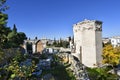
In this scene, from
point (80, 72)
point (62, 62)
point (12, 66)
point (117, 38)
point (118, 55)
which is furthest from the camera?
point (117, 38)

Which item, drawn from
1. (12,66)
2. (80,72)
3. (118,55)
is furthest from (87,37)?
(12,66)

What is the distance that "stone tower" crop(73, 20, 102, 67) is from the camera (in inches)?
1331

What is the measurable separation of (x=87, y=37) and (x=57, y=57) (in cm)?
547

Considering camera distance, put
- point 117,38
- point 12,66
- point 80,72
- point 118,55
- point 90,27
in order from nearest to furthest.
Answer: point 12,66
point 80,72
point 90,27
point 118,55
point 117,38

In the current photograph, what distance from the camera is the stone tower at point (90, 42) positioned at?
111 feet

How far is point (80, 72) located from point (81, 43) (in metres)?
10.9

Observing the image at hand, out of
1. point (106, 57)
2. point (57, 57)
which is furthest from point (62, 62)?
point (106, 57)

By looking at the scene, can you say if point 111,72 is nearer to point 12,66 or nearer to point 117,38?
point 12,66

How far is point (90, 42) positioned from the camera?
33969 mm

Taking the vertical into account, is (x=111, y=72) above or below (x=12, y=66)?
below

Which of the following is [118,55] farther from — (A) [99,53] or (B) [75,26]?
(B) [75,26]

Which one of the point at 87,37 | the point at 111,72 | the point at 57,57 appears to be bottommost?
the point at 111,72

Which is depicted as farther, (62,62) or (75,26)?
(75,26)

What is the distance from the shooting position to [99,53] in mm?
34438
